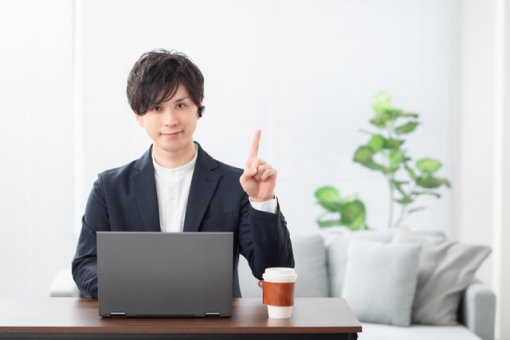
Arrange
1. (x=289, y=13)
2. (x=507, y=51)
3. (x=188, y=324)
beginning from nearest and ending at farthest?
(x=188, y=324), (x=507, y=51), (x=289, y=13)

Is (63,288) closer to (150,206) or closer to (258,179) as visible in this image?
(150,206)

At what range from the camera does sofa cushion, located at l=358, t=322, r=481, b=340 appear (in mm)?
2904

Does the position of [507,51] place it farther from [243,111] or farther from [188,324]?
[188,324]

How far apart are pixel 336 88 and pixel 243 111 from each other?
691 millimetres

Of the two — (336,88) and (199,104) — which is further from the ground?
(336,88)

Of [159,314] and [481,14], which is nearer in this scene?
[159,314]

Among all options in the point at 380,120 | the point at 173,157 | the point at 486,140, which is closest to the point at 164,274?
the point at 173,157

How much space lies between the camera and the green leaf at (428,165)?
3.99 meters

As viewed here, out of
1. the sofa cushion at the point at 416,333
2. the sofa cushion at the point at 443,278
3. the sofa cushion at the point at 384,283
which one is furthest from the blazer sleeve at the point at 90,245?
the sofa cushion at the point at 443,278

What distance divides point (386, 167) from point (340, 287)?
0.94m

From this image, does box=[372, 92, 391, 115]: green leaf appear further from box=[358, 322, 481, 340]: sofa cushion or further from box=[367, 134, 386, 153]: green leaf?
box=[358, 322, 481, 340]: sofa cushion

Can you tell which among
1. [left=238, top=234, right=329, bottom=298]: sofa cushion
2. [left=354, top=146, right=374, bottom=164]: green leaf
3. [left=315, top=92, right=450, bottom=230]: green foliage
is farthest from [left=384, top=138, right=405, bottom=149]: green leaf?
[left=238, top=234, right=329, bottom=298]: sofa cushion

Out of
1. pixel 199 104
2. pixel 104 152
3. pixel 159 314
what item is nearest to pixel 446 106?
pixel 104 152

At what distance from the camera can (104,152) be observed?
430 cm
